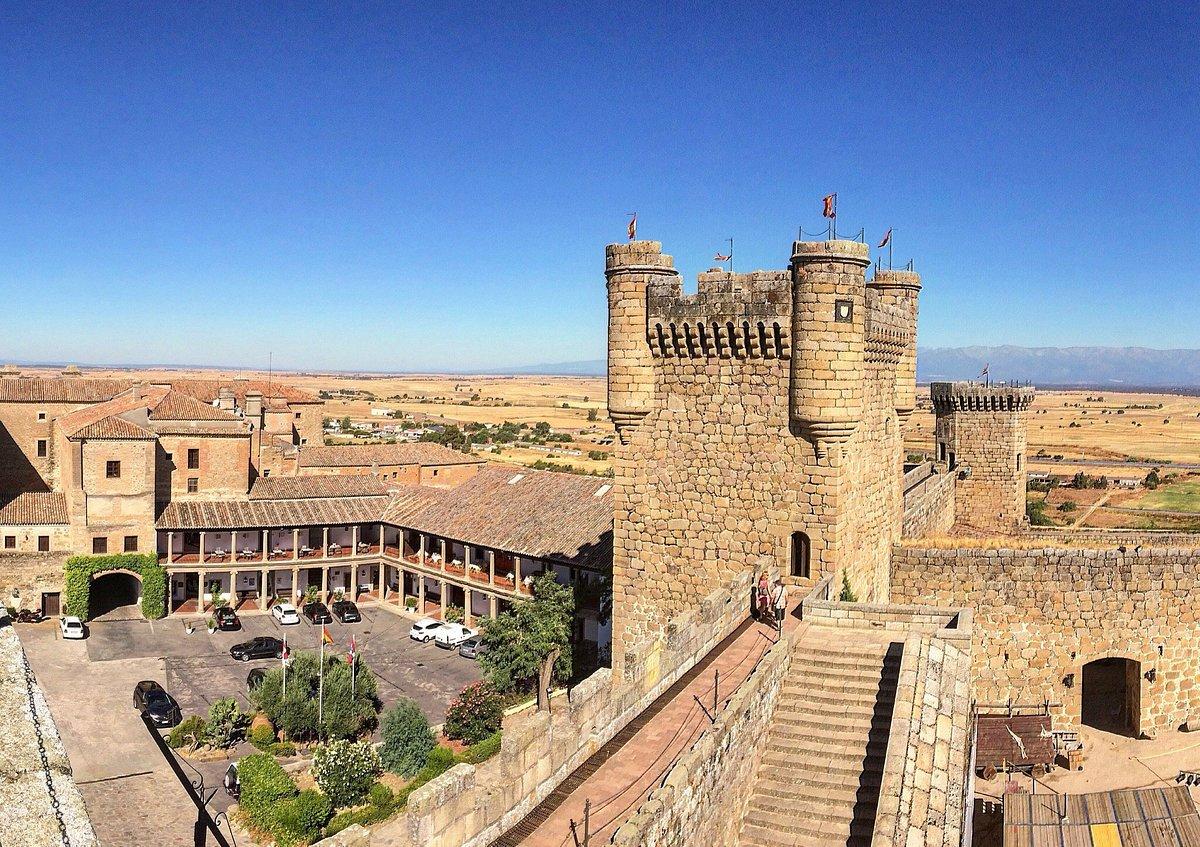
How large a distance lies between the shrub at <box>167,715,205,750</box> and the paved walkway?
66.2 feet

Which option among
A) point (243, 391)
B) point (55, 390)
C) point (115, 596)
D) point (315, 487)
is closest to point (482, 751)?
point (315, 487)

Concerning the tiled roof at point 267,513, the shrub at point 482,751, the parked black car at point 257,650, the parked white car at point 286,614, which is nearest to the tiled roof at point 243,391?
the tiled roof at point 267,513

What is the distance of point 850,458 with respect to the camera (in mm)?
15188

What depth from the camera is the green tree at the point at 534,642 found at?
1106 inches

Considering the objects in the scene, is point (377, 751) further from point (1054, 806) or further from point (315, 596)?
point (315, 596)

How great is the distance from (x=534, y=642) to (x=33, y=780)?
2436cm

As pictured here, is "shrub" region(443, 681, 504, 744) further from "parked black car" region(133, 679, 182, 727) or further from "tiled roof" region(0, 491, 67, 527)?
"tiled roof" region(0, 491, 67, 527)

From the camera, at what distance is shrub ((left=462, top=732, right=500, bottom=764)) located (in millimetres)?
23906

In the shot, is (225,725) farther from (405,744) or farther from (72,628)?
(72,628)

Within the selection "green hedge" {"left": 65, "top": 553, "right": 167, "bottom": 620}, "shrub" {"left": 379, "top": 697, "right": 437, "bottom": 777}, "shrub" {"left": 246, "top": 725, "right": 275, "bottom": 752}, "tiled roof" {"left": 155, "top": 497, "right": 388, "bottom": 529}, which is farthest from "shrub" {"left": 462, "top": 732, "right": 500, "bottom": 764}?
"green hedge" {"left": 65, "top": 553, "right": 167, "bottom": 620}

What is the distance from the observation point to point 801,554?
15133 mm

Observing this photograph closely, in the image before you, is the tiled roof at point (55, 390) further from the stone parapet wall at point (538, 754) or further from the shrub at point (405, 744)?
the stone parapet wall at point (538, 754)

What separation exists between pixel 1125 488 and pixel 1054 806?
63.2 metres

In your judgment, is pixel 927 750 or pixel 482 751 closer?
pixel 927 750
